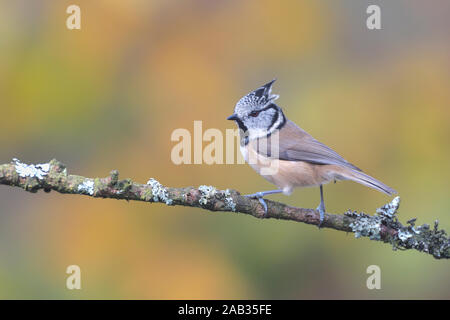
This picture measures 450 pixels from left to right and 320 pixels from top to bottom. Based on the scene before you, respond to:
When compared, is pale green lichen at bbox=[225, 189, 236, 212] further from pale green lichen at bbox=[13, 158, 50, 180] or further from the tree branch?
pale green lichen at bbox=[13, 158, 50, 180]

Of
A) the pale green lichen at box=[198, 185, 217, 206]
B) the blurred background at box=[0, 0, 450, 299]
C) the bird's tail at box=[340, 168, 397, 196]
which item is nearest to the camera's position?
the pale green lichen at box=[198, 185, 217, 206]

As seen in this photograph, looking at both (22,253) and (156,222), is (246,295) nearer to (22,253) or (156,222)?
(156,222)

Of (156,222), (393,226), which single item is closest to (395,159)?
(393,226)

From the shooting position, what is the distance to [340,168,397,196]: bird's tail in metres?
4.18

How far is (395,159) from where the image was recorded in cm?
539

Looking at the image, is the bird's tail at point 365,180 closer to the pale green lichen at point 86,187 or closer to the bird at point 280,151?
the bird at point 280,151

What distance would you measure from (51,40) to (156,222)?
7.42 ft

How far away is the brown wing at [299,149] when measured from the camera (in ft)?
15.6

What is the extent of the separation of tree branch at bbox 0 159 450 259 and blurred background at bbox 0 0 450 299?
48.3 inches

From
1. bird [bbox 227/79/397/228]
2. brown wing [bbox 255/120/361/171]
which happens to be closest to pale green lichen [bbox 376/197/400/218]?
bird [bbox 227/79/397/228]

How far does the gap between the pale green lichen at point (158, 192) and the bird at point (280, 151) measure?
1.39 meters

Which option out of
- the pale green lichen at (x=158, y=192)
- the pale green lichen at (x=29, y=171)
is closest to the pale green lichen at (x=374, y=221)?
the pale green lichen at (x=158, y=192)

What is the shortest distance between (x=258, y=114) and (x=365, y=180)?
3.87ft

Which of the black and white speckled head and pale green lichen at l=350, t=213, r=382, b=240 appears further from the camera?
the black and white speckled head
